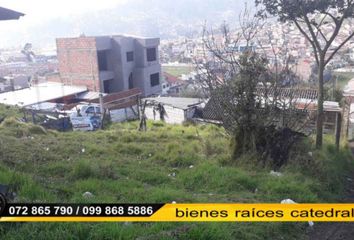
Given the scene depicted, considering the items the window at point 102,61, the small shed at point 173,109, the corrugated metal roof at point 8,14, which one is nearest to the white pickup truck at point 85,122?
the small shed at point 173,109

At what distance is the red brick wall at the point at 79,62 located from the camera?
109 ft

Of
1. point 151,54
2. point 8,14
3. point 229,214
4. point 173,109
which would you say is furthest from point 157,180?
point 151,54

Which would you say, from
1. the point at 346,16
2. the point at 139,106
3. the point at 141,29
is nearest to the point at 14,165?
the point at 346,16

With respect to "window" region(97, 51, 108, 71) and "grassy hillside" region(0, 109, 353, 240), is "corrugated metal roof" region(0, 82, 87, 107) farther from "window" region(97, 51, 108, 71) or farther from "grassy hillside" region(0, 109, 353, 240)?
"grassy hillside" region(0, 109, 353, 240)

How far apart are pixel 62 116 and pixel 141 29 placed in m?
127

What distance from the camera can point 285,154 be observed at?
24.8ft

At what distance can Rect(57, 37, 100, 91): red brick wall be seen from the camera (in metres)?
33.3

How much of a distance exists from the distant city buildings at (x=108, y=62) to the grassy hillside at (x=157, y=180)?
24901mm

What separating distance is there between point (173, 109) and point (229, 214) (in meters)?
17.1

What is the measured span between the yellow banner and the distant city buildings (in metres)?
30.8

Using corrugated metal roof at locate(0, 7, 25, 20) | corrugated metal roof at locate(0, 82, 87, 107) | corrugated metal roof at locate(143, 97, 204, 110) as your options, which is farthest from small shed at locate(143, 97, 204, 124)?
corrugated metal roof at locate(0, 7, 25, 20)

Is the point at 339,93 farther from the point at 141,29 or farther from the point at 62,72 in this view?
the point at 141,29

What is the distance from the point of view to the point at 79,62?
34125mm

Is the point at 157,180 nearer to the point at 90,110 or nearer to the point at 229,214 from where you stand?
the point at 229,214
